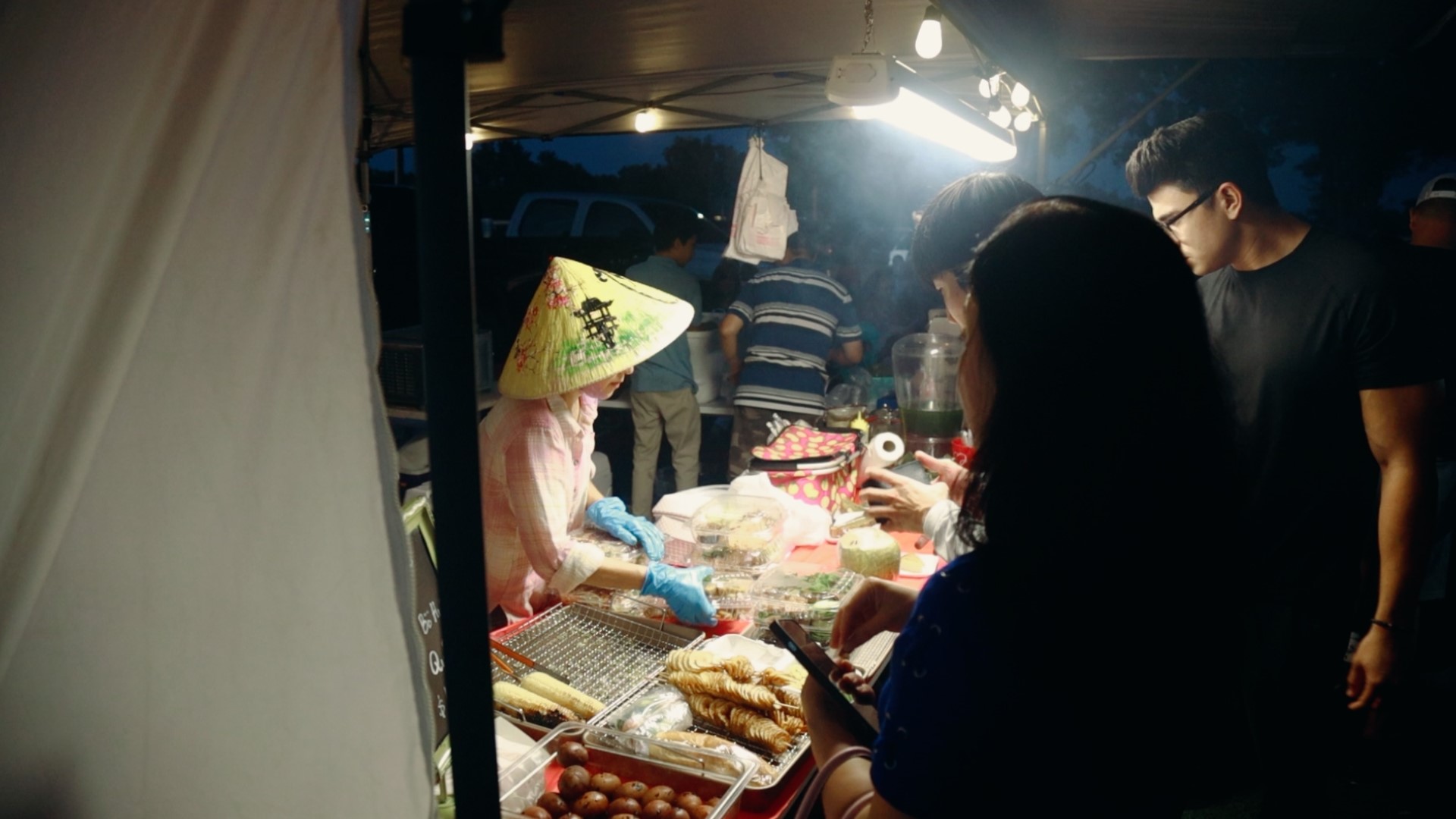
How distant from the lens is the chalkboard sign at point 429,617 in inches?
75.6

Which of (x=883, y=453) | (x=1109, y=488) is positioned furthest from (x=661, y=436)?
(x=1109, y=488)

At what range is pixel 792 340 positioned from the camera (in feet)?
21.9

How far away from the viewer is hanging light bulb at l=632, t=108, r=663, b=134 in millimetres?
7336

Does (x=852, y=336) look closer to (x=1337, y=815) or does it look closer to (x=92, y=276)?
(x=1337, y=815)

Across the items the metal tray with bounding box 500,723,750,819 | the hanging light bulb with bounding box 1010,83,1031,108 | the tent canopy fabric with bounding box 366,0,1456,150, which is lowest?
the metal tray with bounding box 500,723,750,819

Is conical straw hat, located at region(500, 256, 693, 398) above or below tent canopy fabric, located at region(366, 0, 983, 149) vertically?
below

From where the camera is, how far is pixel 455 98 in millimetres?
915

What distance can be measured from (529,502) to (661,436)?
15.1 ft

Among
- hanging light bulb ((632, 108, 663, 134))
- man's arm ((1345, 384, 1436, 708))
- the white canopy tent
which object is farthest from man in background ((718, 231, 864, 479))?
the white canopy tent

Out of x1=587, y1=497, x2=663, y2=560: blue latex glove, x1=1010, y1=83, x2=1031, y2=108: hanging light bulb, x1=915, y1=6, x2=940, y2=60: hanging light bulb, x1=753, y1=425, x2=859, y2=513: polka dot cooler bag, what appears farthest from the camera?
x1=1010, y1=83, x2=1031, y2=108: hanging light bulb

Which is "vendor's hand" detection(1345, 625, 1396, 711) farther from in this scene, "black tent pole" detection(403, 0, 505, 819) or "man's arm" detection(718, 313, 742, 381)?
"man's arm" detection(718, 313, 742, 381)

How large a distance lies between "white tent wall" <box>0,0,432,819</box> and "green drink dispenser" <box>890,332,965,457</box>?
2.93m

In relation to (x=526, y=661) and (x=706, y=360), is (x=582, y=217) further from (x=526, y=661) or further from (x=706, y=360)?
(x=526, y=661)

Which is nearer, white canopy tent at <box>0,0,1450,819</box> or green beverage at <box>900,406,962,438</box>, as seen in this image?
white canopy tent at <box>0,0,1450,819</box>
